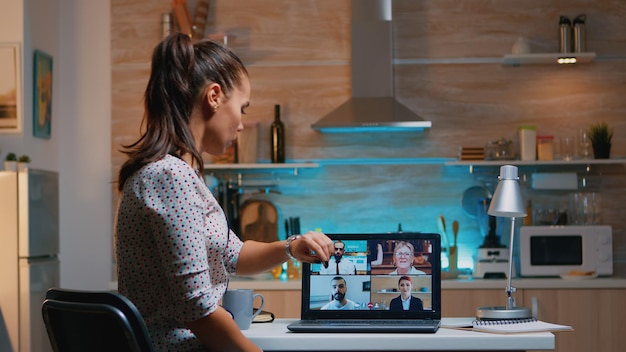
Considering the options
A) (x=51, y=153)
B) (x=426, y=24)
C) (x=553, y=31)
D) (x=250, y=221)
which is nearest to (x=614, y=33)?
(x=553, y=31)

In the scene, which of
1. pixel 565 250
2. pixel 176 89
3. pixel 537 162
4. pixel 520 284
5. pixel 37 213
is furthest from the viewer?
pixel 537 162

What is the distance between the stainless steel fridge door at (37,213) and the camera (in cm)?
473

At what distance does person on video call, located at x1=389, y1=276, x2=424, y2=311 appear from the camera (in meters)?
2.55

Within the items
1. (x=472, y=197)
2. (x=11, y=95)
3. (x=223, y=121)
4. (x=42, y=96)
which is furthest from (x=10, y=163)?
(x=223, y=121)

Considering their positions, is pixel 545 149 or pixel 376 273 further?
pixel 545 149

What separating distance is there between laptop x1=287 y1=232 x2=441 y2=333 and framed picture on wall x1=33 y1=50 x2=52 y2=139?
3.19 metres

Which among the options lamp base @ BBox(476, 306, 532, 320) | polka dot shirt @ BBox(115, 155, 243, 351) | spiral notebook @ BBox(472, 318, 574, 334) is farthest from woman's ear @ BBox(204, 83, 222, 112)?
lamp base @ BBox(476, 306, 532, 320)

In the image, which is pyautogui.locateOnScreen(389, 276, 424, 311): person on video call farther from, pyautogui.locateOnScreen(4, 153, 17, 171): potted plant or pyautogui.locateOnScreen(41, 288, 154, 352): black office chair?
pyautogui.locateOnScreen(4, 153, 17, 171): potted plant

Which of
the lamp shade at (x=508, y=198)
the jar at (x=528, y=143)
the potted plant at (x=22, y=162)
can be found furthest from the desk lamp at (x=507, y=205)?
the potted plant at (x=22, y=162)

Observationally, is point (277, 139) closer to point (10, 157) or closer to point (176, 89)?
point (10, 157)

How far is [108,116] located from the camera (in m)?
5.74

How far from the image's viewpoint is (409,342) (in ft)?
7.48

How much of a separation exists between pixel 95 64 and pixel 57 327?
4.39 meters

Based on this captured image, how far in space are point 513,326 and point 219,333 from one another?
107 centimetres
